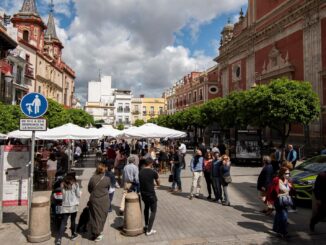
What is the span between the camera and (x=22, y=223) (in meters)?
6.99

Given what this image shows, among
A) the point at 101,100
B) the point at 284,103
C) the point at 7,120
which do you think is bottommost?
the point at 7,120

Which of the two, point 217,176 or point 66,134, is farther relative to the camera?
point 66,134

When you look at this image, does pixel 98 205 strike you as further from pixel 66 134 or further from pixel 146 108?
pixel 146 108

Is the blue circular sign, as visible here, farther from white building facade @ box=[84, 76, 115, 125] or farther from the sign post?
white building facade @ box=[84, 76, 115, 125]

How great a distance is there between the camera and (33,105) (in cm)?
635

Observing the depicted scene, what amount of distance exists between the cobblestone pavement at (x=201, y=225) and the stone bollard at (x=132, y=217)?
0.13 metres

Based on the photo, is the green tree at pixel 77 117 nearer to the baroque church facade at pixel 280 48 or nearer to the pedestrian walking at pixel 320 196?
the baroque church facade at pixel 280 48

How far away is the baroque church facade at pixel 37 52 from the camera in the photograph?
3450 centimetres

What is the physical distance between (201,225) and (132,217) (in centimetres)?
178

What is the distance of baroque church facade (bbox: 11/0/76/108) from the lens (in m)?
34.5

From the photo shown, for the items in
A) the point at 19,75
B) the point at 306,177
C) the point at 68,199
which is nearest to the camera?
the point at 68,199

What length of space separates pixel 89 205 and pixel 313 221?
4982 mm

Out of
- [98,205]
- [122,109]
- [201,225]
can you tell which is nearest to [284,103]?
[201,225]

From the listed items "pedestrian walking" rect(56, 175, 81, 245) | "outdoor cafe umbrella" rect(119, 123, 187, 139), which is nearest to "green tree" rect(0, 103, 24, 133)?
"outdoor cafe umbrella" rect(119, 123, 187, 139)
